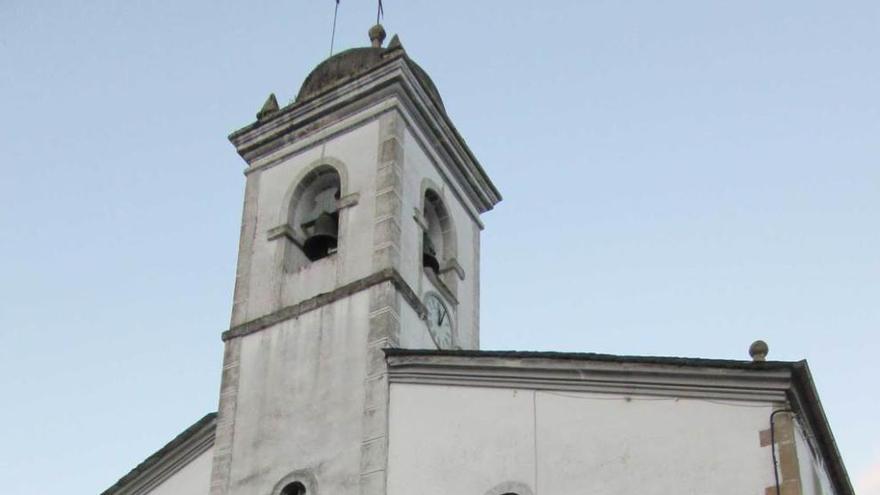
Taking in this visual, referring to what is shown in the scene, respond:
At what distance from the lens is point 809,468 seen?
14766 millimetres

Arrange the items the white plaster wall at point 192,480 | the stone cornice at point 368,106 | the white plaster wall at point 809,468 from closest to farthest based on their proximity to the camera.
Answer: the white plaster wall at point 809,468 < the white plaster wall at point 192,480 < the stone cornice at point 368,106

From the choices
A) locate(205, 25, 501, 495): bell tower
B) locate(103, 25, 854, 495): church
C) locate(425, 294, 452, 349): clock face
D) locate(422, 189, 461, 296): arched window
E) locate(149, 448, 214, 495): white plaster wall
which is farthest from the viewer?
locate(422, 189, 461, 296): arched window

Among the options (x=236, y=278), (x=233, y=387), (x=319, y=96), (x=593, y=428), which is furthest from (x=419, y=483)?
(x=319, y=96)

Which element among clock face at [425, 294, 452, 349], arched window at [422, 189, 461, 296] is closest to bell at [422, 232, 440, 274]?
arched window at [422, 189, 461, 296]

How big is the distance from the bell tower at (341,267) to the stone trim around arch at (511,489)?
1.52m

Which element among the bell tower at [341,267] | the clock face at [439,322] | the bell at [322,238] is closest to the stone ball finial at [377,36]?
the bell tower at [341,267]

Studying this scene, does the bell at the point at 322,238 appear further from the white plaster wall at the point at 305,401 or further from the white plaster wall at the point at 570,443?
the white plaster wall at the point at 570,443

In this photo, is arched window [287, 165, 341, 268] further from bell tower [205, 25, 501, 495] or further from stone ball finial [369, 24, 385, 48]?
stone ball finial [369, 24, 385, 48]

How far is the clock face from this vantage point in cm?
1934

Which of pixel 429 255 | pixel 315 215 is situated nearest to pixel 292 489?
pixel 429 255

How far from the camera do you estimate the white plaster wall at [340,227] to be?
746 inches

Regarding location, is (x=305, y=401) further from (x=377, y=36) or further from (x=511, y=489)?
(x=377, y=36)

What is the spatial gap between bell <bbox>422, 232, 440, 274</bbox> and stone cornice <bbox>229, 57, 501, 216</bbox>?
1.42 metres

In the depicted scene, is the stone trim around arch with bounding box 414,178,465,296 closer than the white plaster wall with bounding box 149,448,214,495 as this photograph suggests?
No
